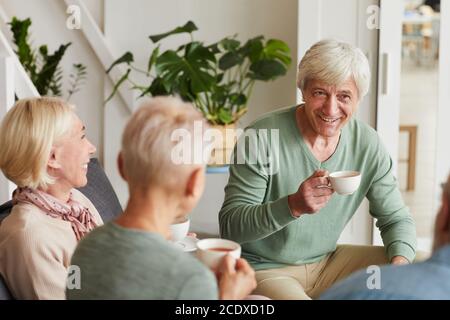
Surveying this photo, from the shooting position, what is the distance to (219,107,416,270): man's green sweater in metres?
2.43

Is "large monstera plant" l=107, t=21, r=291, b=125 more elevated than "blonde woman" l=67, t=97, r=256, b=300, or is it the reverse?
"large monstera plant" l=107, t=21, r=291, b=125

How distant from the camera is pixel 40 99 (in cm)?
215

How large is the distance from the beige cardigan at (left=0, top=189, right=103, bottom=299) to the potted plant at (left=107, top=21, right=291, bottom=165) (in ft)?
6.97

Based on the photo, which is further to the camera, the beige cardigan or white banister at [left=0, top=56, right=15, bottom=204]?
white banister at [left=0, top=56, right=15, bottom=204]

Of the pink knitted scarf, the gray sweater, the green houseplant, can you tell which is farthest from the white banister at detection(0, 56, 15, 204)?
the green houseplant

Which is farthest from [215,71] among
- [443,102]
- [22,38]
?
[443,102]

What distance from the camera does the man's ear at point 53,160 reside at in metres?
2.19

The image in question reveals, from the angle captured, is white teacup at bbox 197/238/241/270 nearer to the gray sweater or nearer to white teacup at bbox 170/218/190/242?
the gray sweater

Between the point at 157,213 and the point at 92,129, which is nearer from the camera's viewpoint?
the point at 157,213

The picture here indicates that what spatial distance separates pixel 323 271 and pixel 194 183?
118cm

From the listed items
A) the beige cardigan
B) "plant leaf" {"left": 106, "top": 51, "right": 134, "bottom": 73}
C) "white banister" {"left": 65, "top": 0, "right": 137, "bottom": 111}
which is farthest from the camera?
"white banister" {"left": 65, "top": 0, "right": 137, "bottom": 111}
